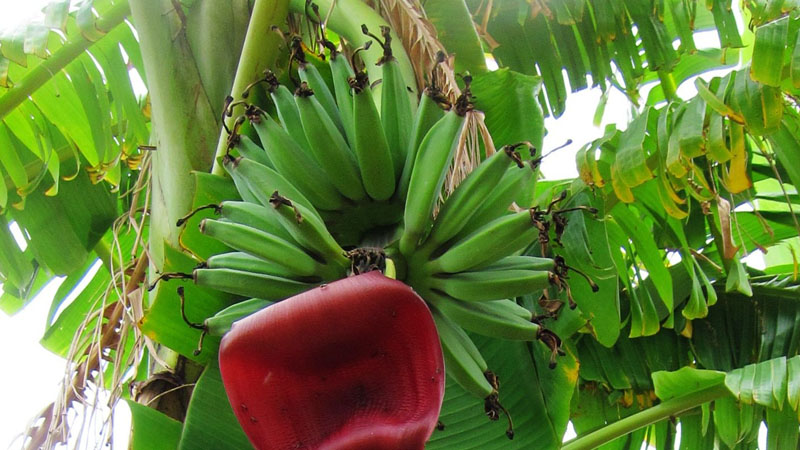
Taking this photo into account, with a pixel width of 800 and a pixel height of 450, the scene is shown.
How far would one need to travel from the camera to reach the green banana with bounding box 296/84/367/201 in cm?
78

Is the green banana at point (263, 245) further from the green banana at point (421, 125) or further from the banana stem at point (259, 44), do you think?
the banana stem at point (259, 44)

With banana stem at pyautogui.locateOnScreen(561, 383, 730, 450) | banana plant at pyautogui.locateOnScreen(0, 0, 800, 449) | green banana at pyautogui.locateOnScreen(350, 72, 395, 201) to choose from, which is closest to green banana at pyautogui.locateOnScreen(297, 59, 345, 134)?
banana plant at pyautogui.locateOnScreen(0, 0, 800, 449)

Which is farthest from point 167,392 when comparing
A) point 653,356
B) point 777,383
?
point 653,356

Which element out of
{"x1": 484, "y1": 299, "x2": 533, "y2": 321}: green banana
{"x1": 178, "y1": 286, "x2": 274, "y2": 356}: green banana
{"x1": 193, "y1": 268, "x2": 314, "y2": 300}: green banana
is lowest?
{"x1": 484, "y1": 299, "x2": 533, "y2": 321}: green banana

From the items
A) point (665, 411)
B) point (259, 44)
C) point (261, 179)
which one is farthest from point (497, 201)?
point (665, 411)

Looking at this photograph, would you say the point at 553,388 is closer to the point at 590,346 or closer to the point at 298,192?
the point at 298,192

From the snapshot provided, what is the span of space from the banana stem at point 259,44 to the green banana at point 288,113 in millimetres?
127

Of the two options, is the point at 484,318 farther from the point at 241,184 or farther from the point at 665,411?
the point at 665,411

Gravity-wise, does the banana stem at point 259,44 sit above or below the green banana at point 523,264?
above

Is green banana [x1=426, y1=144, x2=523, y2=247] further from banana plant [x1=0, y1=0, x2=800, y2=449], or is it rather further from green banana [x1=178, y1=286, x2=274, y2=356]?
green banana [x1=178, y1=286, x2=274, y2=356]

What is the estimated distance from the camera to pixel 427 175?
2.40 feet

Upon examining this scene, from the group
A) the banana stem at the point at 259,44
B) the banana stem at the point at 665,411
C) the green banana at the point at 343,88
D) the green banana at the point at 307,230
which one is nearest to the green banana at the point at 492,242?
the green banana at the point at 307,230

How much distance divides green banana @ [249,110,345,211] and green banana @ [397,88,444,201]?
7cm

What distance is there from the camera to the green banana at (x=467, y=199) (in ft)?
2.45
